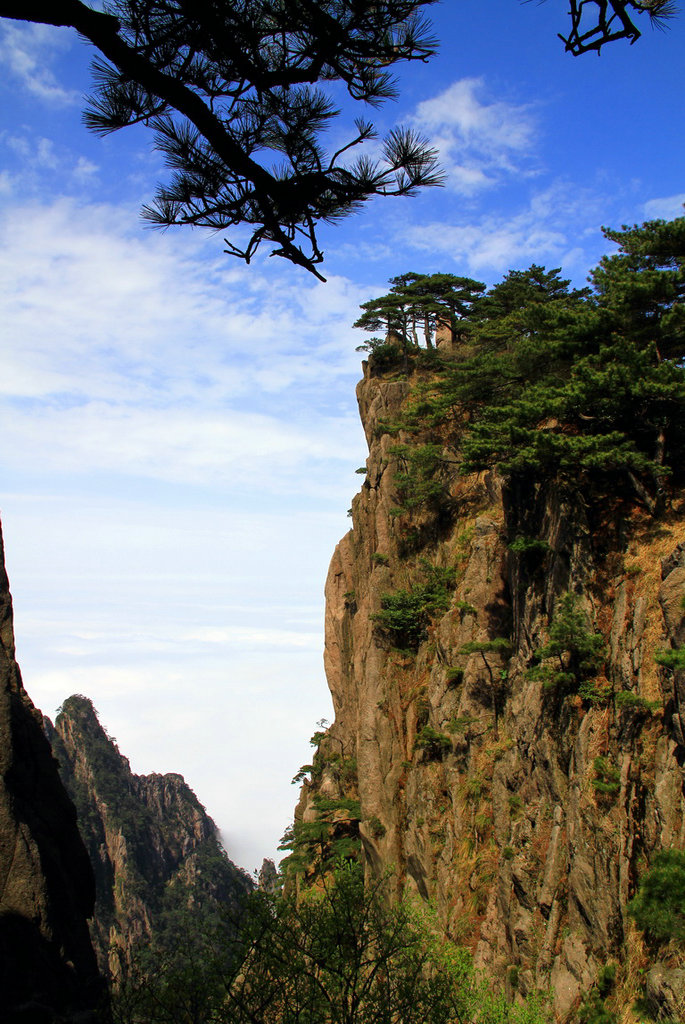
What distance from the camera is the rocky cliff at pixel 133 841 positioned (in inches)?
3807

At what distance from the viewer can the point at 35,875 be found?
2398 centimetres

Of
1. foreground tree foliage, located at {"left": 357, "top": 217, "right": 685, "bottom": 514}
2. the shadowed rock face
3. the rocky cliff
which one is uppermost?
foreground tree foliage, located at {"left": 357, "top": 217, "right": 685, "bottom": 514}

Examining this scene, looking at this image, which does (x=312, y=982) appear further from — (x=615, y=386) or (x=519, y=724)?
(x=615, y=386)

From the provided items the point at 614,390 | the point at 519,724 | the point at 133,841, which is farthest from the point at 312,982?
the point at 133,841

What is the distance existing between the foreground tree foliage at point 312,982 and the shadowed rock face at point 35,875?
11331mm

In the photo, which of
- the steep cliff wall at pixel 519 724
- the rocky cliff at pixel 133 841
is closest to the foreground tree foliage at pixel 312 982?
the steep cliff wall at pixel 519 724

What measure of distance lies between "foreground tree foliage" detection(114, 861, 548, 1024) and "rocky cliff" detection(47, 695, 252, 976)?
286ft

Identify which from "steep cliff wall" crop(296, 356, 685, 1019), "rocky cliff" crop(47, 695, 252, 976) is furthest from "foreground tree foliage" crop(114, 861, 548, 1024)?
"rocky cliff" crop(47, 695, 252, 976)

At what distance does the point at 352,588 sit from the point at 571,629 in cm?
2421

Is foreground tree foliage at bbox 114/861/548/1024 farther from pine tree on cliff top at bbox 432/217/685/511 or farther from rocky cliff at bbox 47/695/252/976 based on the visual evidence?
rocky cliff at bbox 47/695/252/976

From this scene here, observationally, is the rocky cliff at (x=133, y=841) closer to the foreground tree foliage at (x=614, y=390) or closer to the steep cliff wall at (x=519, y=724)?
the steep cliff wall at (x=519, y=724)

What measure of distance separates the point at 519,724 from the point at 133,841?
340 ft

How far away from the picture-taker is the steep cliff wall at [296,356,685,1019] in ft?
42.2

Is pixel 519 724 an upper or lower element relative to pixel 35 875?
upper
